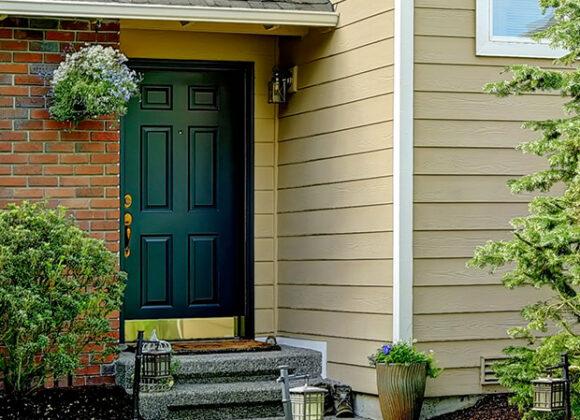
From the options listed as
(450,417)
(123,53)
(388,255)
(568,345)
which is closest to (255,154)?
(123,53)

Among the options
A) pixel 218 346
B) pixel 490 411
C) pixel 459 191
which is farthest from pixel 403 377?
pixel 218 346

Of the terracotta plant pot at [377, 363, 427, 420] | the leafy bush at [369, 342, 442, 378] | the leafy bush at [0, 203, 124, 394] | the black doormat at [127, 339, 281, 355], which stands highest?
the leafy bush at [0, 203, 124, 394]

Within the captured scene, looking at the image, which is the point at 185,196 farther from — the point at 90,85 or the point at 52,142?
the point at 90,85

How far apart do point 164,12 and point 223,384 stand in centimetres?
255

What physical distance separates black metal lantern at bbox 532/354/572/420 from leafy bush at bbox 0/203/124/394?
281 centimetres

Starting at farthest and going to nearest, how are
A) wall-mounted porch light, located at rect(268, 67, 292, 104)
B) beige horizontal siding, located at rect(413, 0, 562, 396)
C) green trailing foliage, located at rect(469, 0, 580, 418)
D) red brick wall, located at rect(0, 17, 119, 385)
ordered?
1. wall-mounted porch light, located at rect(268, 67, 292, 104)
2. red brick wall, located at rect(0, 17, 119, 385)
3. beige horizontal siding, located at rect(413, 0, 562, 396)
4. green trailing foliage, located at rect(469, 0, 580, 418)

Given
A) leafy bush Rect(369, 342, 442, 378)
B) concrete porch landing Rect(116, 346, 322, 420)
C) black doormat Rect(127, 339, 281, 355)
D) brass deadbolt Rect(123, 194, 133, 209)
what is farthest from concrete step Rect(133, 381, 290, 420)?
brass deadbolt Rect(123, 194, 133, 209)

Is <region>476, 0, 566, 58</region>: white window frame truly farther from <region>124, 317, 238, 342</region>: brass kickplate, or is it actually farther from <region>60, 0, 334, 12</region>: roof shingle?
<region>124, 317, 238, 342</region>: brass kickplate

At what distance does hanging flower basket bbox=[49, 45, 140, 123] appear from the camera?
25.2ft

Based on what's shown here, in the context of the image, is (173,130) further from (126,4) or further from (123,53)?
(126,4)

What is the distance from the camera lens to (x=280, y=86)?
8922 mm

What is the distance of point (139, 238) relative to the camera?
877cm

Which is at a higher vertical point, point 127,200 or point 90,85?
point 90,85

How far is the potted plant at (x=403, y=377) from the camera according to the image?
284 inches
